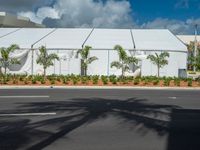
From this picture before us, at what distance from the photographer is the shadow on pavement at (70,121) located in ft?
28.9

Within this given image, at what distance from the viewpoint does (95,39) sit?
132 feet

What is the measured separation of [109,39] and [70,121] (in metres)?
29.4

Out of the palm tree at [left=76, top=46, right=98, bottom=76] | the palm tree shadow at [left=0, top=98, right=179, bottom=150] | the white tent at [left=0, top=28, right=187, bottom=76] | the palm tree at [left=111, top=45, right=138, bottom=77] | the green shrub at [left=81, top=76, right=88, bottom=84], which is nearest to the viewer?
the palm tree shadow at [left=0, top=98, right=179, bottom=150]

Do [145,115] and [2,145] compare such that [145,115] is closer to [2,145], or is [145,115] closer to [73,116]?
[73,116]

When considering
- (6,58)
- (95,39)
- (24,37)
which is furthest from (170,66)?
(24,37)

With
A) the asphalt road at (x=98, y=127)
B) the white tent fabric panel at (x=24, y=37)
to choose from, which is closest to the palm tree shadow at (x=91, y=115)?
the asphalt road at (x=98, y=127)

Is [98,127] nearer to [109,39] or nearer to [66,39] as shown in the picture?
[109,39]

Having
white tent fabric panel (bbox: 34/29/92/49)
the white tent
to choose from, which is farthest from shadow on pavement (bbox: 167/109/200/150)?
white tent fabric panel (bbox: 34/29/92/49)

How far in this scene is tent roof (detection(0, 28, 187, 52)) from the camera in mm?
38562

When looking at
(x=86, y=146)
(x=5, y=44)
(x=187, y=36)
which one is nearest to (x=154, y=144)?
(x=86, y=146)

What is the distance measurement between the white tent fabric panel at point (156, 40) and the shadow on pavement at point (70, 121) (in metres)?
Result: 23.0

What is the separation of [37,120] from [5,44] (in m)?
29.6

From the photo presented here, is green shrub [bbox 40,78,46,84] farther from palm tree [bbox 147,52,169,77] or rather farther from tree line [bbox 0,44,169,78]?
palm tree [bbox 147,52,169,77]

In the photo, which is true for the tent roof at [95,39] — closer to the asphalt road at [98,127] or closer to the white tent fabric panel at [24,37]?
the white tent fabric panel at [24,37]
